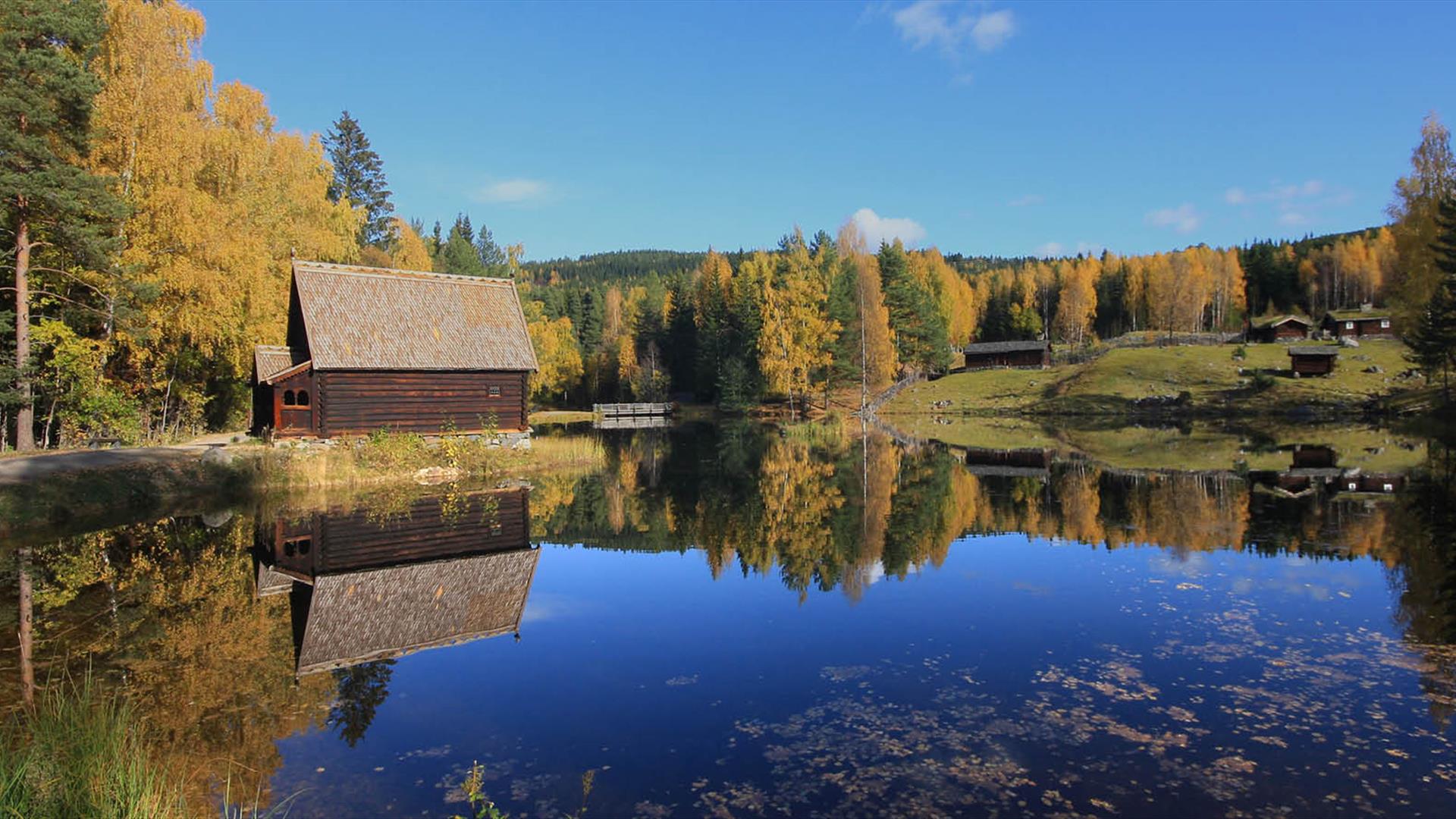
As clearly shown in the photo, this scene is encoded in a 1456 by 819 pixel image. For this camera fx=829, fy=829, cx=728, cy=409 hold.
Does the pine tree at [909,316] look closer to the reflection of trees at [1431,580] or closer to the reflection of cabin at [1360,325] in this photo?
the reflection of cabin at [1360,325]

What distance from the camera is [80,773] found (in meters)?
6.09

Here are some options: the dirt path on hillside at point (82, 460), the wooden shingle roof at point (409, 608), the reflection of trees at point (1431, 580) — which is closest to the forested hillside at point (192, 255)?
the dirt path on hillside at point (82, 460)

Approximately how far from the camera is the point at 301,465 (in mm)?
26156

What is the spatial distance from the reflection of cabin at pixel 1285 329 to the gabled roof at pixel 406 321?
75.9 m

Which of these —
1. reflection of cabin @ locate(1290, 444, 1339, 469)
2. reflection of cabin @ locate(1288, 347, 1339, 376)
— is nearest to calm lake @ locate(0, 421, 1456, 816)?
reflection of cabin @ locate(1290, 444, 1339, 469)

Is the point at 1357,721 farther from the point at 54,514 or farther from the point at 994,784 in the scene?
the point at 54,514

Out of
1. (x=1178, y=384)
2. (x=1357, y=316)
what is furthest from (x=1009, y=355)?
(x=1357, y=316)

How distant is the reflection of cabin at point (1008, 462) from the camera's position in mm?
31078

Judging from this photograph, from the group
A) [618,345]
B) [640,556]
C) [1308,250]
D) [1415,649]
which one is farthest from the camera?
[1308,250]

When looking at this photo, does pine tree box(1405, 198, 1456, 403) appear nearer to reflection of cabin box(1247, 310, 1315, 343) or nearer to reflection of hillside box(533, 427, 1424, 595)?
reflection of hillside box(533, 427, 1424, 595)

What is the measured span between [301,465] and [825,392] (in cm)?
5244

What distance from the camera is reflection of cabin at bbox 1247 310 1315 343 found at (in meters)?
79.3

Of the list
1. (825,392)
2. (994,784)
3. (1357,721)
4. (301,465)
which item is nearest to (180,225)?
(301,465)

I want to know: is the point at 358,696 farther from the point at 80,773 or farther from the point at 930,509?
the point at 930,509
